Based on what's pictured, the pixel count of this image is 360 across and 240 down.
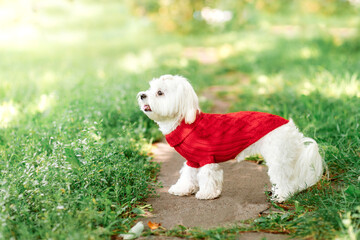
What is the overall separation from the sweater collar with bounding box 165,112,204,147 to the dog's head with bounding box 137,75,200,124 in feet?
0.46

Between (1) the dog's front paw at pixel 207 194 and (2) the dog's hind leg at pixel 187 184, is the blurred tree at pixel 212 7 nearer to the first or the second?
(2) the dog's hind leg at pixel 187 184

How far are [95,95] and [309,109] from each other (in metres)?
3.29

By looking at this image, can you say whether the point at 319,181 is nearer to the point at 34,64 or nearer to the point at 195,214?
the point at 195,214

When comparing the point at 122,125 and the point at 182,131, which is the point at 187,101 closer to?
the point at 182,131

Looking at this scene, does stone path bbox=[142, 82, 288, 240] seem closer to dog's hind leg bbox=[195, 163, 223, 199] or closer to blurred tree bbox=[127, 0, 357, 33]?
dog's hind leg bbox=[195, 163, 223, 199]

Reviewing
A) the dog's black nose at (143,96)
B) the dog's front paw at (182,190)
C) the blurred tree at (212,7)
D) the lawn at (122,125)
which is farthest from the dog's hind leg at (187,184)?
the blurred tree at (212,7)

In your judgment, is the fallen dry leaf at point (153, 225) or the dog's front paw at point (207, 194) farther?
the dog's front paw at point (207, 194)

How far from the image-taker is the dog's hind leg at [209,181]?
3457 millimetres

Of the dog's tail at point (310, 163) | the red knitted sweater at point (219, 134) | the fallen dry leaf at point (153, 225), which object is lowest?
the fallen dry leaf at point (153, 225)

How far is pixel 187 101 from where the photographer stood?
3.29 meters

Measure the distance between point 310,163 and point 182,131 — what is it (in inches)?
46.3

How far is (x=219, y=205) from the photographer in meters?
3.41

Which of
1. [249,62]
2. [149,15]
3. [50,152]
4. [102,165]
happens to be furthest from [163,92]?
[149,15]

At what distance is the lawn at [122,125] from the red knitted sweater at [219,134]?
607mm
